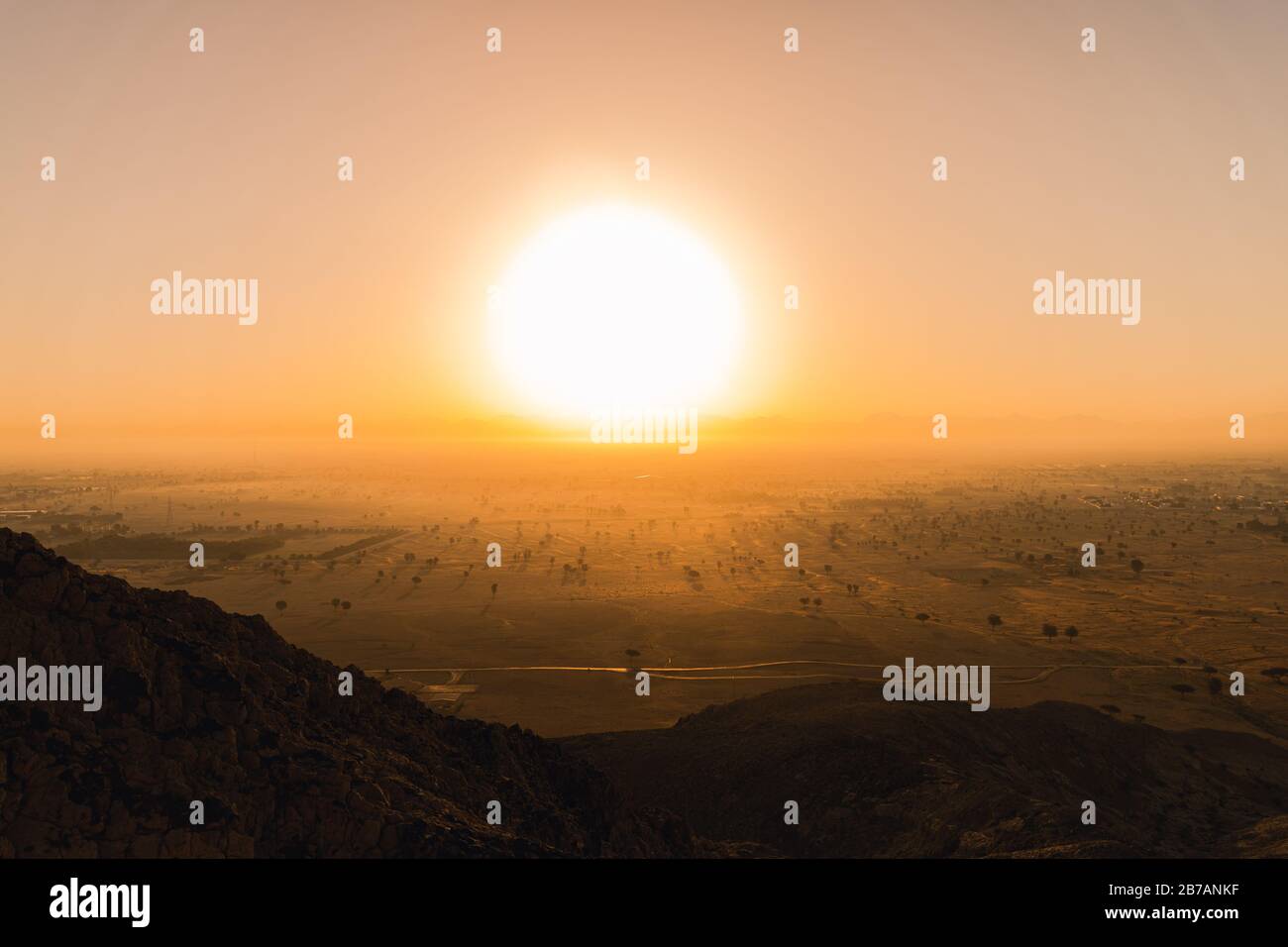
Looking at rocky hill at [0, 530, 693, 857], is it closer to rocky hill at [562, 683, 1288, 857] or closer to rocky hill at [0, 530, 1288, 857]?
rocky hill at [0, 530, 1288, 857]

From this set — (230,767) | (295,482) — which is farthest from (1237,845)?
(295,482)

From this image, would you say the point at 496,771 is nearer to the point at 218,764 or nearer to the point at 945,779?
the point at 218,764

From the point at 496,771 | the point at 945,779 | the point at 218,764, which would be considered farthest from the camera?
the point at 945,779

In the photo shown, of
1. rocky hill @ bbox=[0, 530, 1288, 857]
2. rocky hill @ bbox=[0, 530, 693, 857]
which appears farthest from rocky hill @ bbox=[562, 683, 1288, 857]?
rocky hill @ bbox=[0, 530, 693, 857]

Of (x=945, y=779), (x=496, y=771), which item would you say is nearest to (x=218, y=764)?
(x=496, y=771)

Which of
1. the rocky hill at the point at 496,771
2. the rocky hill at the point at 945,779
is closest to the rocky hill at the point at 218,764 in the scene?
the rocky hill at the point at 496,771

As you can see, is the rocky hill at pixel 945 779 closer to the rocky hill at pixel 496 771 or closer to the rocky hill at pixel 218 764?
the rocky hill at pixel 496 771
